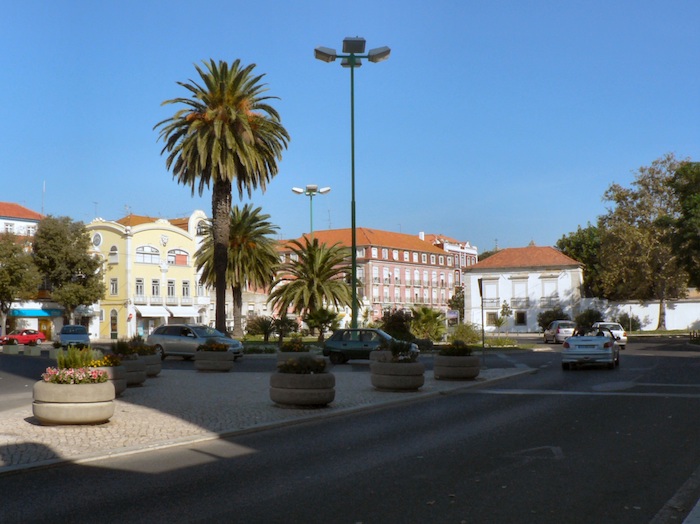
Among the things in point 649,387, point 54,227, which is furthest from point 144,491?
point 54,227

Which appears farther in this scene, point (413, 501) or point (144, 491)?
point (144, 491)

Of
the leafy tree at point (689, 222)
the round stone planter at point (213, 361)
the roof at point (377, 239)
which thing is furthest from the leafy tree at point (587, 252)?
the round stone planter at point (213, 361)

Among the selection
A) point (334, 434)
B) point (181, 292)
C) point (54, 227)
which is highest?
point (54, 227)

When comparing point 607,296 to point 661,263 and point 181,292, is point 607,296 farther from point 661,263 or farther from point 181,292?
point 181,292

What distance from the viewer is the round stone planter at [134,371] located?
19.0 metres

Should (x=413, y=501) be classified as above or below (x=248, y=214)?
below

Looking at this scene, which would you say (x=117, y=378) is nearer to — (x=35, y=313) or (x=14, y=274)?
(x=14, y=274)

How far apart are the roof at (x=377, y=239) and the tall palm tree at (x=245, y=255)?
55.4m

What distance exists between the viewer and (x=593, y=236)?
305 ft

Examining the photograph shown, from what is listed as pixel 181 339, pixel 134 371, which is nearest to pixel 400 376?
pixel 134 371

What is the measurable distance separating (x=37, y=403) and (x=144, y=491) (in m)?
5.35

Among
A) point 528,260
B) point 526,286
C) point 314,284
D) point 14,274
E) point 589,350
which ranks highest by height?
point 528,260

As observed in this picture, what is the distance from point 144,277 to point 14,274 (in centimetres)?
1497

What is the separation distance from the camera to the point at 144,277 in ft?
255
